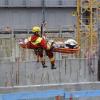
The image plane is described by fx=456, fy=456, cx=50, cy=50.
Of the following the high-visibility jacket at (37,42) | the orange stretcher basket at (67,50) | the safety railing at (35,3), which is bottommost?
the orange stretcher basket at (67,50)

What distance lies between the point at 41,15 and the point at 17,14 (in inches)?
85.8

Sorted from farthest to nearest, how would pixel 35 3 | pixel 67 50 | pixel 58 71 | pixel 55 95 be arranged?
1. pixel 35 3
2. pixel 58 71
3. pixel 67 50
4. pixel 55 95

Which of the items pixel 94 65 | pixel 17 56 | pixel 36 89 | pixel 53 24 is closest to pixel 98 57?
pixel 94 65

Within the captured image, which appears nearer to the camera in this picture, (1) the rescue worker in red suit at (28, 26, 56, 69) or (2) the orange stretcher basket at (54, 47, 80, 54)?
(1) the rescue worker in red suit at (28, 26, 56, 69)

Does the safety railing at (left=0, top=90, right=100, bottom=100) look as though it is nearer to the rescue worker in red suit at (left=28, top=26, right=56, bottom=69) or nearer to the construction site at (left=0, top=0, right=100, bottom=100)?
the construction site at (left=0, top=0, right=100, bottom=100)

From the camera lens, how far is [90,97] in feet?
35.2

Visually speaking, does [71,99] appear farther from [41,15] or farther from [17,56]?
[41,15]

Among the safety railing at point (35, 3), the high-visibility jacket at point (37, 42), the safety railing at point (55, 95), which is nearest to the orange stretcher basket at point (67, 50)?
the high-visibility jacket at point (37, 42)

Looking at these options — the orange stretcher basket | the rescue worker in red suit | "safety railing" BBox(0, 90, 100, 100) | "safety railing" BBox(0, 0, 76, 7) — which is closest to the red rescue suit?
the rescue worker in red suit

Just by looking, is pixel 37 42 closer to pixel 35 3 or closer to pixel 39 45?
pixel 39 45

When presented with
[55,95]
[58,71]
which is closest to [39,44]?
[58,71]

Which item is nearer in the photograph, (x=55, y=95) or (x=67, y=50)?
(x=55, y=95)

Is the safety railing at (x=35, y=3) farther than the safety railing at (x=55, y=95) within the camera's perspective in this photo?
Yes

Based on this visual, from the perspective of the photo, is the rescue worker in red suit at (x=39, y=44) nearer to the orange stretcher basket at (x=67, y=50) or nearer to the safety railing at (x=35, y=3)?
the orange stretcher basket at (x=67, y=50)
